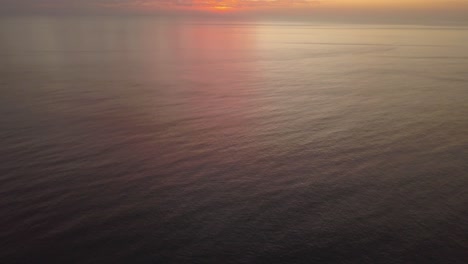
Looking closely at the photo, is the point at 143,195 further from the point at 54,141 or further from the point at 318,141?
the point at 318,141

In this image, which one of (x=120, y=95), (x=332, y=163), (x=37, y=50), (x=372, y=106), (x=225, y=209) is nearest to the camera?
(x=225, y=209)

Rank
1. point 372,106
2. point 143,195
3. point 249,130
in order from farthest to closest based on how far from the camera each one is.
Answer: point 372,106 → point 249,130 → point 143,195

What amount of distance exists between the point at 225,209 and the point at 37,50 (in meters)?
100

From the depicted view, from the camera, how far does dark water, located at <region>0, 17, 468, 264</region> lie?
19.2 metres

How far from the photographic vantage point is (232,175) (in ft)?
88.4

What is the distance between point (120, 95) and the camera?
5141 centimetres

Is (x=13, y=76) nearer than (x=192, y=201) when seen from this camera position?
No

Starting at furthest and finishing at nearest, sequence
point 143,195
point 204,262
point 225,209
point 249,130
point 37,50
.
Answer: point 37,50, point 249,130, point 143,195, point 225,209, point 204,262

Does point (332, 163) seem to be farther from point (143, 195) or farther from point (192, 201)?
point (143, 195)

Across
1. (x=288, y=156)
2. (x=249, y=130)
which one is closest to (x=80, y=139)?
(x=249, y=130)

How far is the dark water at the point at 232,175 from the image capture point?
1923 centimetres

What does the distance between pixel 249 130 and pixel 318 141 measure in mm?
6638

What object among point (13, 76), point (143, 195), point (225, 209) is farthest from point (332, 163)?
point (13, 76)

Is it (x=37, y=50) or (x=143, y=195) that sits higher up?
(x=143, y=195)
